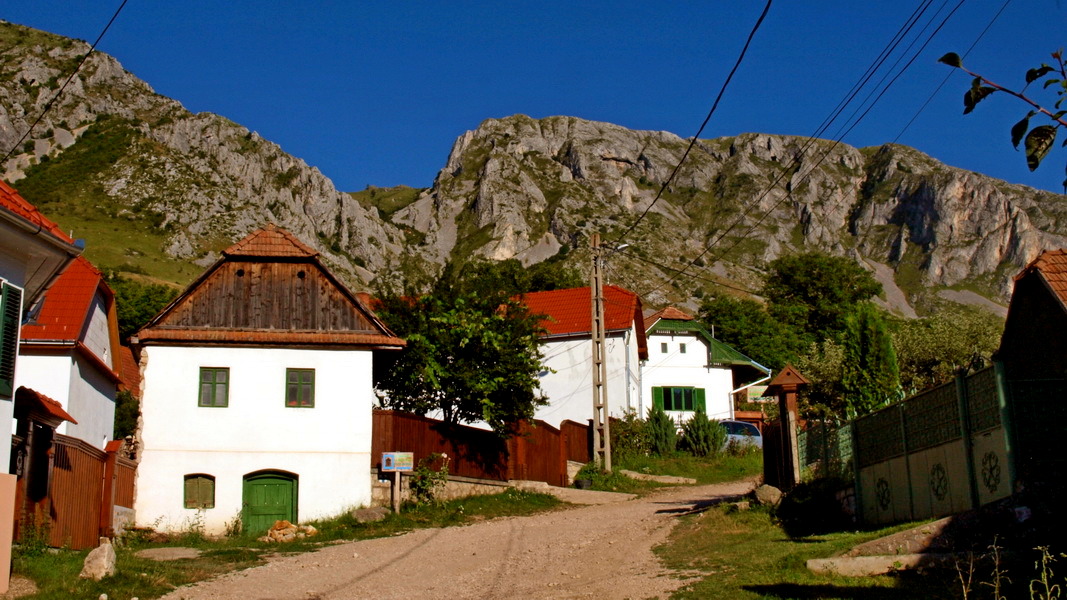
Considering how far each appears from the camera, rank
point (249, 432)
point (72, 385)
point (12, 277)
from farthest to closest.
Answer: point (72, 385), point (249, 432), point (12, 277)

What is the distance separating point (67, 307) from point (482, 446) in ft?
38.9

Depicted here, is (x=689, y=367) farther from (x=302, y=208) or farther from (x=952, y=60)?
(x=302, y=208)

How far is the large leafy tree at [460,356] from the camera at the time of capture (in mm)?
27922

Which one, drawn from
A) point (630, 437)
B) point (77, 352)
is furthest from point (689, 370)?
point (77, 352)

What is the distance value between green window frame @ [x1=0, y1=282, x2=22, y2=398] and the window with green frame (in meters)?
39.4

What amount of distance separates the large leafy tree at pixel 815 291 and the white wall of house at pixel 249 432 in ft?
189

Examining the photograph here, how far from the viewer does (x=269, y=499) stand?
23.7 metres

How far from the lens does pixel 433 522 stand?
76.1 ft

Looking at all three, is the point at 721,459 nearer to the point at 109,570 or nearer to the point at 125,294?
the point at 109,570

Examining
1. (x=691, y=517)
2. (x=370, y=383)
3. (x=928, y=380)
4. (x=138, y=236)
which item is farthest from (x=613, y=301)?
(x=138, y=236)

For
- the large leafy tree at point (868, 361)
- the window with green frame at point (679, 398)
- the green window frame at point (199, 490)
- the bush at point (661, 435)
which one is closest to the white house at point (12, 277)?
the green window frame at point (199, 490)

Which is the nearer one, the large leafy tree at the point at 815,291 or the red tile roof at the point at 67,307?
the red tile roof at the point at 67,307

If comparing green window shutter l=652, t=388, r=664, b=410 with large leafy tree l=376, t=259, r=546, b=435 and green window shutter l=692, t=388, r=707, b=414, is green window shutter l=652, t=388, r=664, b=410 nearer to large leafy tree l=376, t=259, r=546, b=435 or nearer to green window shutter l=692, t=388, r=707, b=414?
green window shutter l=692, t=388, r=707, b=414

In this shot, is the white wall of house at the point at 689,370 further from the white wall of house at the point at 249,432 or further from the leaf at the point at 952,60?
the leaf at the point at 952,60
